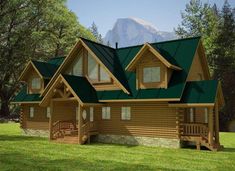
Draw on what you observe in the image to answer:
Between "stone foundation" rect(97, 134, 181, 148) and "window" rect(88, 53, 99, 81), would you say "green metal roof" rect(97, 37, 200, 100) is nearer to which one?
"window" rect(88, 53, 99, 81)

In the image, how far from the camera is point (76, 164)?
16.0 meters

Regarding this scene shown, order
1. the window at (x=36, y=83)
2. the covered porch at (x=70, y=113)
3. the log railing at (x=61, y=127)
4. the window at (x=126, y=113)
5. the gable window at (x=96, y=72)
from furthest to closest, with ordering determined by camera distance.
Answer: the window at (x=36, y=83)
the log railing at (x=61, y=127)
the gable window at (x=96, y=72)
the window at (x=126, y=113)
the covered porch at (x=70, y=113)

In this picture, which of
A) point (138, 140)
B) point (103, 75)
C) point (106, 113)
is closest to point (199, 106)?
point (138, 140)

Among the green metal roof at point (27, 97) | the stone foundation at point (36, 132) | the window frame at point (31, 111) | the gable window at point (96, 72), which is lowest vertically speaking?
the stone foundation at point (36, 132)

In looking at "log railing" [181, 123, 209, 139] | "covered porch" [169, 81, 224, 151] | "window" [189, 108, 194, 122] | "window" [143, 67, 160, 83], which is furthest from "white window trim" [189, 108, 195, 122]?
"window" [143, 67, 160, 83]

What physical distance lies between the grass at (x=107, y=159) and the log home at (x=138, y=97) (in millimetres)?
2432

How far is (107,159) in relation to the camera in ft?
57.7

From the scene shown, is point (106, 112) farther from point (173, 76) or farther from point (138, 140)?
point (173, 76)

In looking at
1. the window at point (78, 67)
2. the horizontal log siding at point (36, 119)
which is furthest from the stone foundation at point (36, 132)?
the window at point (78, 67)

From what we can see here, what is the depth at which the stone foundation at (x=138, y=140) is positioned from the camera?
920 inches

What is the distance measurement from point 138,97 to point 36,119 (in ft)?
41.7

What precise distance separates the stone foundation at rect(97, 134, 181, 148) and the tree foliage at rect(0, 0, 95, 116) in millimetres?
28381

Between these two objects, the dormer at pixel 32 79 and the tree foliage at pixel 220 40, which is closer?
the dormer at pixel 32 79

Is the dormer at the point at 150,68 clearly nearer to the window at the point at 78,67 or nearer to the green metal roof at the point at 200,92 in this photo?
the green metal roof at the point at 200,92
